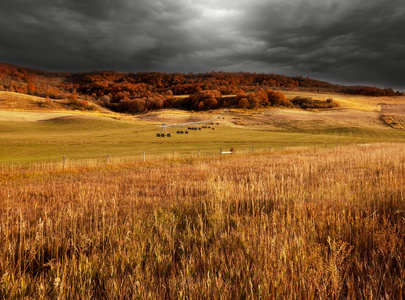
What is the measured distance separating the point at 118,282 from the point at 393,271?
3.33 metres

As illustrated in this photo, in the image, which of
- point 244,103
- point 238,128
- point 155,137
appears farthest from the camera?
point 244,103

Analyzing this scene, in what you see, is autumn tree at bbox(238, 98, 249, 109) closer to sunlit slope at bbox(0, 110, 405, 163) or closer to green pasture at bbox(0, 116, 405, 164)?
sunlit slope at bbox(0, 110, 405, 163)

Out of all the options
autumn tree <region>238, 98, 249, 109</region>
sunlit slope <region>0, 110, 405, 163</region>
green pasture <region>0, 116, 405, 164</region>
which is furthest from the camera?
autumn tree <region>238, 98, 249, 109</region>

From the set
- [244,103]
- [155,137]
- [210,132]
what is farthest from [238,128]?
[244,103]

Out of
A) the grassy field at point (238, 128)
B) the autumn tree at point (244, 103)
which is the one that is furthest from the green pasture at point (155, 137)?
the autumn tree at point (244, 103)

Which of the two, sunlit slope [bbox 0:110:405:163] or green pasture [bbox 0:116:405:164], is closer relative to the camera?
green pasture [bbox 0:116:405:164]

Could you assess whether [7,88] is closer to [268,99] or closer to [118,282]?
[268,99]

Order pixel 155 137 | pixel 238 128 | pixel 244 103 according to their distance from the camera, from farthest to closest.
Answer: pixel 244 103
pixel 238 128
pixel 155 137

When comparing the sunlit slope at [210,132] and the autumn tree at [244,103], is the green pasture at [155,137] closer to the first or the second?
the sunlit slope at [210,132]

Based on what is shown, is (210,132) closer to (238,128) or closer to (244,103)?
(238,128)

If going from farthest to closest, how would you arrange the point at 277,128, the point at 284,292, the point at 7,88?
the point at 7,88 → the point at 277,128 → the point at 284,292

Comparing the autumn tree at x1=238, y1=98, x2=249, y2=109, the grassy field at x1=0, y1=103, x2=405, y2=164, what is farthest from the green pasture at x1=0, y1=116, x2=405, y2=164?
the autumn tree at x1=238, y1=98, x2=249, y2=109

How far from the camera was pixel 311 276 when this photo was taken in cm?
304

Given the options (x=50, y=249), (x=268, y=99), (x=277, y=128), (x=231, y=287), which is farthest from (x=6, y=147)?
(x=268, y=99)
